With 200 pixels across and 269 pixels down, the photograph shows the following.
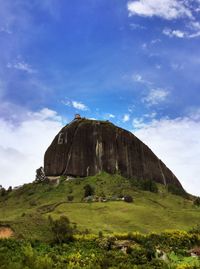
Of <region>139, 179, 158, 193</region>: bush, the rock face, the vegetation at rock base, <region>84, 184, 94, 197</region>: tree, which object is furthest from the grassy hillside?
the rock face

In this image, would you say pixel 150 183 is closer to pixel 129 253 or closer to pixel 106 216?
pixel 106 216

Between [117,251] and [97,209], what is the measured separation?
132ft

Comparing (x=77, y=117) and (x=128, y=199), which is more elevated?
(x=77, y=117)

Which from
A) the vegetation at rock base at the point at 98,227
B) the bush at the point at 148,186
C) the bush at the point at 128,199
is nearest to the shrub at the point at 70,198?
the vegetation at rock base at the point at 98,227

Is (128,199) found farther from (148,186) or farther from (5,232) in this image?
(5,232)

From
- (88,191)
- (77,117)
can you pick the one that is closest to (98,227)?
(88,191)

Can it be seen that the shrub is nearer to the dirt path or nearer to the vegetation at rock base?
the vegetation at rock base

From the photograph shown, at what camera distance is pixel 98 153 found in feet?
436

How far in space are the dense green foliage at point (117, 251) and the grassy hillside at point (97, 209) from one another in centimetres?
545

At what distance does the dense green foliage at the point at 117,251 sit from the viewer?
38188 millimetres

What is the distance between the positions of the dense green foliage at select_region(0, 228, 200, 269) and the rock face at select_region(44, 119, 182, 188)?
252 ft

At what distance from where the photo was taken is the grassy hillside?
217 ft

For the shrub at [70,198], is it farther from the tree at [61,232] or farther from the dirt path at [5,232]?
the tree at [61,232]

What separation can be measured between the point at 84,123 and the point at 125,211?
198 ft
